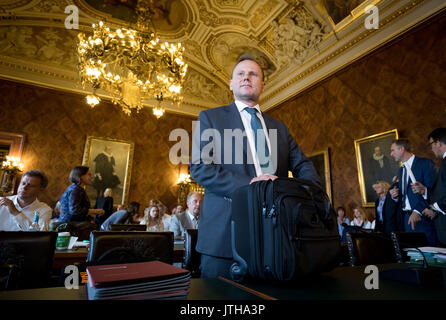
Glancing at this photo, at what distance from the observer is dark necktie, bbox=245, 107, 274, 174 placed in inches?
48.4

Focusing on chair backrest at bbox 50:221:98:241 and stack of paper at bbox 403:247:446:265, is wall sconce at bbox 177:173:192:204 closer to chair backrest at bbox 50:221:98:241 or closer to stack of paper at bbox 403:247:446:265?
chair backrest at bbox 50:221:98:241

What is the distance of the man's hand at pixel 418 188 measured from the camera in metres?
3.03

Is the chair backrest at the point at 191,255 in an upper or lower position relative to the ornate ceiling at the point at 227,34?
lower

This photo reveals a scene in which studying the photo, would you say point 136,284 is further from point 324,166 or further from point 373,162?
point 324,166

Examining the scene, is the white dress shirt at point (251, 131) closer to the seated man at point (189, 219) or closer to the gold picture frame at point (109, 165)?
the seated man at point (189, 219)

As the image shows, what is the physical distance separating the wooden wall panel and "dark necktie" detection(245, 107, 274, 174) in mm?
4583

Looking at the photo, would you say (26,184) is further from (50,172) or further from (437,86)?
(437,86)

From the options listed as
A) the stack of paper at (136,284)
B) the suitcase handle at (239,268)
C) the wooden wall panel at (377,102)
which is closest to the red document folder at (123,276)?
the stack of paper at (136,284)

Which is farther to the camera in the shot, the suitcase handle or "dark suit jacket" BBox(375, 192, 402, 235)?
"dark suit jacket" BBox(375, 192, 402, 235)

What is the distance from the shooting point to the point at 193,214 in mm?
3877

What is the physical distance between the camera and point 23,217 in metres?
2.49

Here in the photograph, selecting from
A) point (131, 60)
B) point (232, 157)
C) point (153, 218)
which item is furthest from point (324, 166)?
point (232, 157)

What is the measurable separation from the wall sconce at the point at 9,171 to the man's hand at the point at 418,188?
28.8 feet

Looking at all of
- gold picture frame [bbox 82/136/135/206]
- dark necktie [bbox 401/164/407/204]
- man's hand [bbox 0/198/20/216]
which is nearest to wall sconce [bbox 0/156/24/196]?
gold picture frame [bbox 82/136/135/206]
